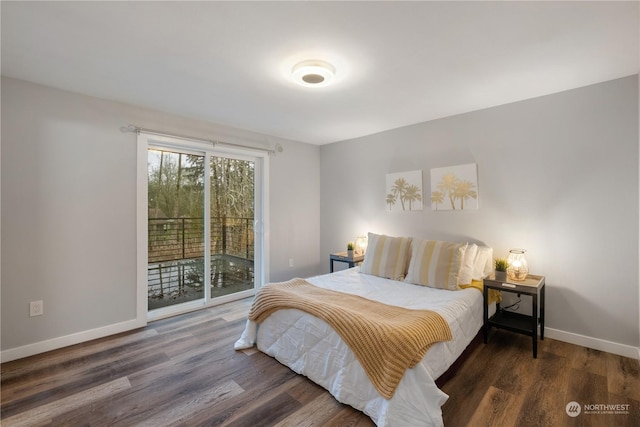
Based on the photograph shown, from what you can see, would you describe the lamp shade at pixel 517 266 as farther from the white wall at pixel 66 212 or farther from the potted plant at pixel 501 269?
the white wall at pixel 66 212

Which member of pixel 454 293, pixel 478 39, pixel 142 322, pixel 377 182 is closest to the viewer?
pixel 478 39

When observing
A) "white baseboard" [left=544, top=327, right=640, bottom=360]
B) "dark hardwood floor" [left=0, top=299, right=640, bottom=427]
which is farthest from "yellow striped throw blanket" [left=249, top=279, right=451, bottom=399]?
"white baseboard" [left=544, top=327, right=640, bottom=360]

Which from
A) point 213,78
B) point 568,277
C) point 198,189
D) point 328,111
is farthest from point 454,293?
point 198,189

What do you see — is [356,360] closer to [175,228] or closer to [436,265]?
[436,265]

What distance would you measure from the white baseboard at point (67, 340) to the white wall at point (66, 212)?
0.01 meters

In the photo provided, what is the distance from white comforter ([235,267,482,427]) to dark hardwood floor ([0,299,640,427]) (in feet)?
0.37

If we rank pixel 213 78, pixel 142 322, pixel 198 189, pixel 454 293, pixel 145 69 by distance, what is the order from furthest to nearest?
pixel 198 189, pixel 142 322, pixel 454 293, pixel 213 78, pixel 145 69

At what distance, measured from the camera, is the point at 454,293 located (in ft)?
8.36

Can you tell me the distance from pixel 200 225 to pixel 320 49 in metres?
2.57

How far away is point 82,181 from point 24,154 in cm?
43

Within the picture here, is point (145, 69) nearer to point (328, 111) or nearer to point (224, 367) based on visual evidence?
point (328, 111)

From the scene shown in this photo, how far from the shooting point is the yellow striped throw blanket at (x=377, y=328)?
164 centimetres

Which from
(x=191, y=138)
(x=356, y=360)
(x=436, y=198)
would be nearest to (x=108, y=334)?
(x=191, y=138)

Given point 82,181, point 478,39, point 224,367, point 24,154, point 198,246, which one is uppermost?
point 478,39
